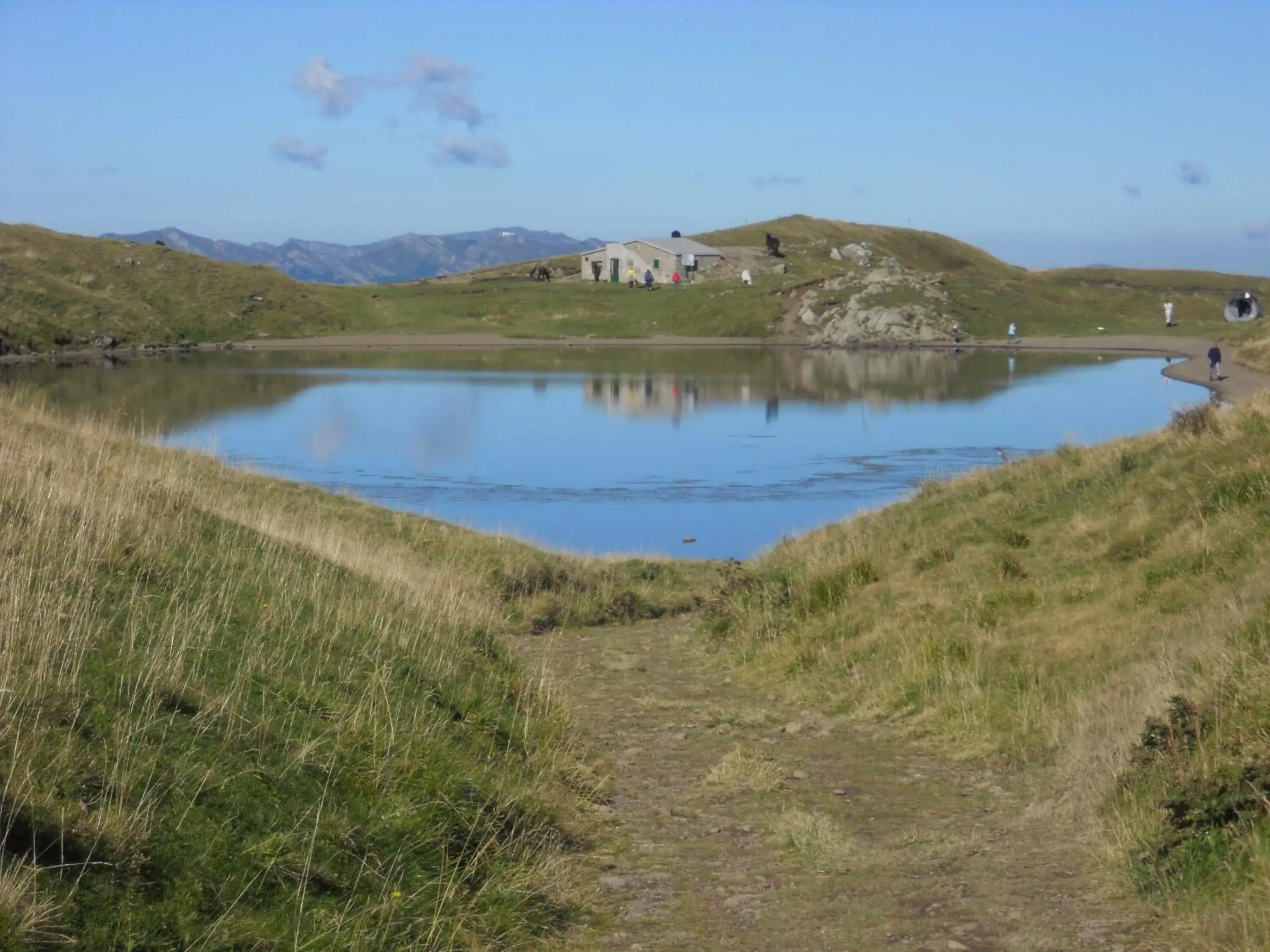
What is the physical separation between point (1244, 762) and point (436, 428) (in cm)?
4706

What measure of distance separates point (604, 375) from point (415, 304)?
56.9 m

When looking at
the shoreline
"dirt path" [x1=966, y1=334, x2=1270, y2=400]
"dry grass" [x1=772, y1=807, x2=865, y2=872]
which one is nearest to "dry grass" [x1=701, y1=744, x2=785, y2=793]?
"dry grass" [x1=772, y1=807, x2=865, y2=872]

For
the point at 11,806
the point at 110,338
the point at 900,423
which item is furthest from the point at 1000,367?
the point at 11,806

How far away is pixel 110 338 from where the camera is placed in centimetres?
10244

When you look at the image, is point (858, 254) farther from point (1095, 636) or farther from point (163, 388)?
point (1095, 636)

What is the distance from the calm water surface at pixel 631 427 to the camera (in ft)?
117

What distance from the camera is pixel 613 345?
110125 mm

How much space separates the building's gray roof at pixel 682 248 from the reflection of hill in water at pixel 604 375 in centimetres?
4545

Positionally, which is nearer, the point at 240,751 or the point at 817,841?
the point at 240,751

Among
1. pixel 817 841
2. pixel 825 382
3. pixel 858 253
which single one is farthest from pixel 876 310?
pixel 817 841

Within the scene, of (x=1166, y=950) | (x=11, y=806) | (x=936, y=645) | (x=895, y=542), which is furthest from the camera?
(x=895, y=542)

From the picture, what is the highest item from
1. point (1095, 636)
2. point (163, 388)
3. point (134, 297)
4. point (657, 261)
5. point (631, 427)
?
point (657, 261)

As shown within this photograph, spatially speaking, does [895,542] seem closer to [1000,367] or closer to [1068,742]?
[1068,742]

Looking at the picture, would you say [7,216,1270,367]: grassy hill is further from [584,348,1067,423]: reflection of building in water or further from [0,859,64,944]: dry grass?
[0,859,64,944]: dry grass
